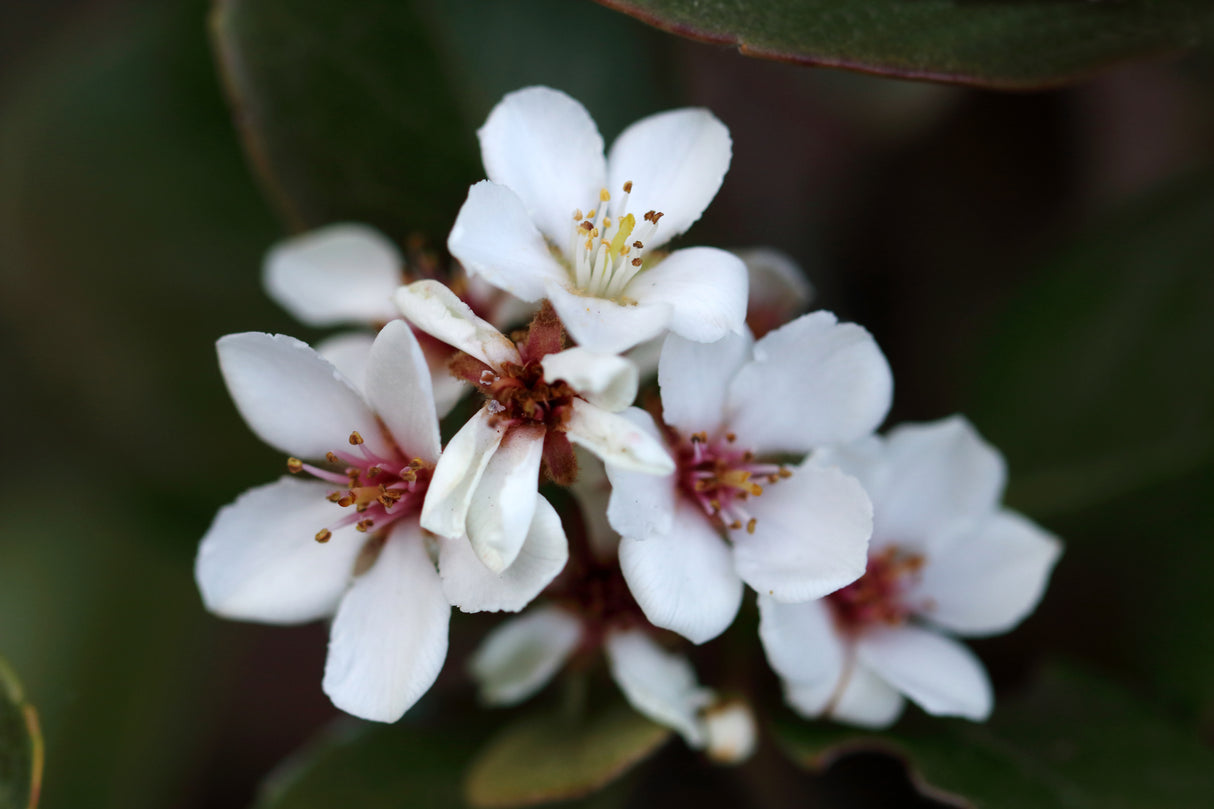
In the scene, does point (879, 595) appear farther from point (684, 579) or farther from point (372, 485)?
point (372, 485)

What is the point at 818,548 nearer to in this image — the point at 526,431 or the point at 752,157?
the point at 526,431

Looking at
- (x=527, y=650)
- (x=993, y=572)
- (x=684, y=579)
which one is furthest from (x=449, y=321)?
(x=993, y=572)

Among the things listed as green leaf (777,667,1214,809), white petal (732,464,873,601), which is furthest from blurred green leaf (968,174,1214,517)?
white petal (732,464,873,601)

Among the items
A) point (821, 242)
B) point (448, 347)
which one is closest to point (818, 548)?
point (448, 347)

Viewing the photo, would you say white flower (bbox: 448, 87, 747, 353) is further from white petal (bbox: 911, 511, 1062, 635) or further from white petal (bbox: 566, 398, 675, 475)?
white petal (bbox: 911, 511, 1062, 635)

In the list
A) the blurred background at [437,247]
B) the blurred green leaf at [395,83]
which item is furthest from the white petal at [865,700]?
the blurred green leaf at [395,83]

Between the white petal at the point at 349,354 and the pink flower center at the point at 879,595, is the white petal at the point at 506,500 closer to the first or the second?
the white petal at the point at 349,354
